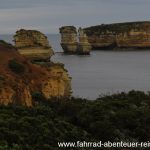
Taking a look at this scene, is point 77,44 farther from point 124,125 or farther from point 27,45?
point 124,125

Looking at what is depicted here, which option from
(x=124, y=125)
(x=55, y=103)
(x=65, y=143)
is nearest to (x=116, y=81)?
(x=55, y=103)

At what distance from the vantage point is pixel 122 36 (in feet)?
559

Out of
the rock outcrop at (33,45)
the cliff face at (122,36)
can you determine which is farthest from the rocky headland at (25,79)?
the cliff face at (122,36)

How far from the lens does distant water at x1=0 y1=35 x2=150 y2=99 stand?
242 feet

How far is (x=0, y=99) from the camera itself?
3500 centimetres

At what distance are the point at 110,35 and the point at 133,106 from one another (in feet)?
462

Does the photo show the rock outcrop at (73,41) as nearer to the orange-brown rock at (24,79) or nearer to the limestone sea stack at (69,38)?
the limestone sea stack at (69,38)

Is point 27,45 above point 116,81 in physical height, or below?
above

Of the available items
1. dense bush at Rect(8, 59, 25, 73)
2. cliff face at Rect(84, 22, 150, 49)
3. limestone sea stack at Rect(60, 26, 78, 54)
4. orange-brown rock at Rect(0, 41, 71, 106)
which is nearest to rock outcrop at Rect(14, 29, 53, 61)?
orange-brown rock at Rect(0, 41, 71, 106)

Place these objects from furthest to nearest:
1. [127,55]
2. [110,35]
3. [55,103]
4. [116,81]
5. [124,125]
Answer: [110,35]
[127,55]
[116,81]
[55,103]
[124,125]

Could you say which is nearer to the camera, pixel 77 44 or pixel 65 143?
pixel 65 143

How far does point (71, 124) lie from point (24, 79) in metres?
14.0

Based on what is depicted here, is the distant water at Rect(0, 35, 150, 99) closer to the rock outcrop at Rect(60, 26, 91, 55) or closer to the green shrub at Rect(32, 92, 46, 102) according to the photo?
the rock outcrop at Rect(60, 26, 91, 55)

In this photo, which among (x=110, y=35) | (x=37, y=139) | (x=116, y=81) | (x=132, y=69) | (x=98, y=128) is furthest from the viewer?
(x=110, y=35)
